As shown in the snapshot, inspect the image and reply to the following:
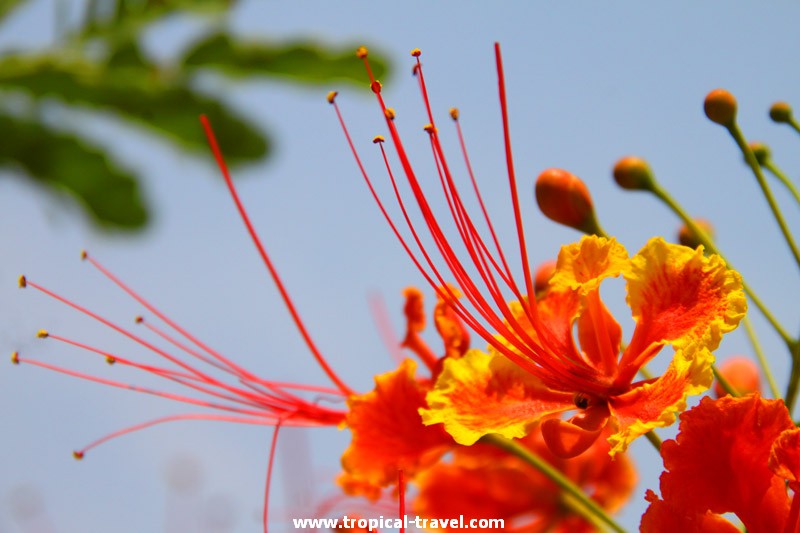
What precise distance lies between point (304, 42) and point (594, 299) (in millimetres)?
4381

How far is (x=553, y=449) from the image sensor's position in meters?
1.43

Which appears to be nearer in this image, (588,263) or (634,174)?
(588,263)

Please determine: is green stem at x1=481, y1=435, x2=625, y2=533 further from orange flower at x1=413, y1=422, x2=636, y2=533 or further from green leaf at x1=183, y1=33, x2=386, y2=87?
green leaf at x1=183, y1=33, x2=386, y2=87

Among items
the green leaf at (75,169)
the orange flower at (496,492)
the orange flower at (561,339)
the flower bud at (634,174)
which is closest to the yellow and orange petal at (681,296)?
the orange flower at (561,339)

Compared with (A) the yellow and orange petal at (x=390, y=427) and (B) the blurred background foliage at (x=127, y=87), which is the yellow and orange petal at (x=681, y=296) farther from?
(B) the blurred background foliage at (x=127, y=87)

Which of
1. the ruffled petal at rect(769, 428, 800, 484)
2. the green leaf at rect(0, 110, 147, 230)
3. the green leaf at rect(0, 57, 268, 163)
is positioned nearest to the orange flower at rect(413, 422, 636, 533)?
the ruffled petal at rect(769, 428, 800, 484)

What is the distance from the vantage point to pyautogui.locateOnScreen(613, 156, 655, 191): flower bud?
1.97m

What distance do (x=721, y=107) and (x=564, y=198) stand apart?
0.34 metres

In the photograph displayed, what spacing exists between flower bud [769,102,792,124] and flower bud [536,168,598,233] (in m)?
0.48

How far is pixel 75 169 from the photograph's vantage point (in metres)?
6.07

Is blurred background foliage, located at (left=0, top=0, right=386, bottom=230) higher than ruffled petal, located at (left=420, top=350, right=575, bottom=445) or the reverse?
higher

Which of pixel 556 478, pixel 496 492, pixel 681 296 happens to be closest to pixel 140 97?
pixel 496 492

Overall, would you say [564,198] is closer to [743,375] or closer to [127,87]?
[743,375]

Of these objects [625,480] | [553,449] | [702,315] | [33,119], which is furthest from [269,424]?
[33,119]
